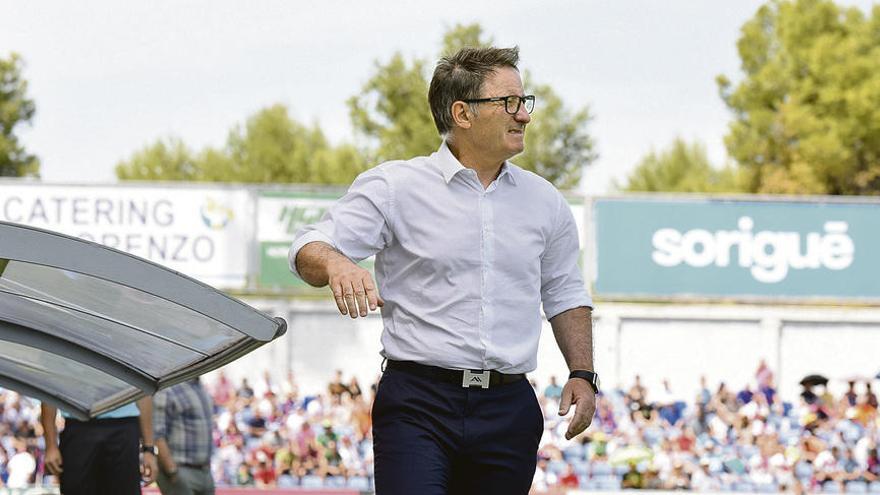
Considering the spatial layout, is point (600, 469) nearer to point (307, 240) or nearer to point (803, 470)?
point (803, 470)

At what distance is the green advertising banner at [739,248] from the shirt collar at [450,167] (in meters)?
24.0

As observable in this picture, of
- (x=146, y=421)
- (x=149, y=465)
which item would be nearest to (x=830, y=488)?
(x=149, y=465)

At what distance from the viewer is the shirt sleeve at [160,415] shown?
10094 mm

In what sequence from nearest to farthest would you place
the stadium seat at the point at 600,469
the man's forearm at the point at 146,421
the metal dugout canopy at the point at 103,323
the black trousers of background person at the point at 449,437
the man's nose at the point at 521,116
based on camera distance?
the metal dugout canopy at the point at 103,323, the black trousers of background person at the point at 449,437, the man's nose at the point at 521,116, the man's forearm at the point at 146,421, the stadium seat at the point at 600,469

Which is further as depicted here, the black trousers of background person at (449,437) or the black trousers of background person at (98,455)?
the black trousers of background person at (98,455)

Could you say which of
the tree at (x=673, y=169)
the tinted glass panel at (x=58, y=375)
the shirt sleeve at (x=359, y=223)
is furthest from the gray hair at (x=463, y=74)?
the tree at (x=673, y=169)

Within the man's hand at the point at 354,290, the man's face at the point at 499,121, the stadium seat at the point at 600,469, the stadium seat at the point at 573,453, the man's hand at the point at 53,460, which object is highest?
the man's face at the point at 499,121

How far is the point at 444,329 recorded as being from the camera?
4246mm

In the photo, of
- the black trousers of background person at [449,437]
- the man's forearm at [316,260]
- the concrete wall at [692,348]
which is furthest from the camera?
the concrete wall at [692,348]

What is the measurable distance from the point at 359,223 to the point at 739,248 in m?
25.0

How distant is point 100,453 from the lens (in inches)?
337

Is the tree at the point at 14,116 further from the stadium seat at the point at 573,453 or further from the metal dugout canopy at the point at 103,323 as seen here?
the metal dugout canopy at the point at 103,323

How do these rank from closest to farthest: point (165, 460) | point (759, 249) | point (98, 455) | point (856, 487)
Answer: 1. point (98, 455)
2. point (165, 460)
3. point (856, 487)
4. point (759, 249)

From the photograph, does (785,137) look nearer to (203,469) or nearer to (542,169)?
(542,169)
